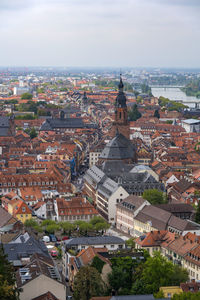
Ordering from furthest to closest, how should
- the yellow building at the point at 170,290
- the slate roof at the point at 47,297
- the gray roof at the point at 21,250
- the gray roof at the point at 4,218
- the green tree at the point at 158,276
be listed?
1. the gray roof at the point at 4,218
2. the gray roof at the point at 21,250
3. the green tree at the point at 158,276
4. the yellow building at the point at 170,290
5. the slate roof at the point at 47,297

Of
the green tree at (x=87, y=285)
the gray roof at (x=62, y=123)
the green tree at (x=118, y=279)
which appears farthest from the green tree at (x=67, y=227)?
the gray roof at (x=62, y=123)

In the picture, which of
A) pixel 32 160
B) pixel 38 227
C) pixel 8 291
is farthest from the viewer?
pixel 32 160

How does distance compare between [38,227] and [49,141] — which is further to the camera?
[49,141]

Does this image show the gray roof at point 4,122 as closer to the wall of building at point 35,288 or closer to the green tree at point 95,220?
the green tree at point 95,220

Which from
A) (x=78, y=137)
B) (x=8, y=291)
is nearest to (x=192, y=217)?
(x=8, y=291)

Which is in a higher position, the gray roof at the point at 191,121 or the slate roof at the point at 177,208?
the slate roof at the point at 177,208

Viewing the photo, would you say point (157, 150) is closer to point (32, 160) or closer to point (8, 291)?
point (32, 160)
